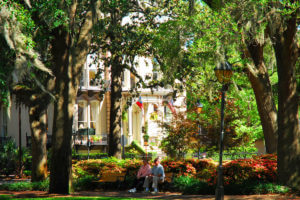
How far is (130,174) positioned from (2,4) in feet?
33.5

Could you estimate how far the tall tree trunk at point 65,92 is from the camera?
16.2 meters

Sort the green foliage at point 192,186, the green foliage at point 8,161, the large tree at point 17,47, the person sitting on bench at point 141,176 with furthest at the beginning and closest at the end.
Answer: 1. the green foliage at point 8,161
2. the person sitting on bench at point 141,176
3. the green foliage at point 192,186
4. the large tree at point 17,47

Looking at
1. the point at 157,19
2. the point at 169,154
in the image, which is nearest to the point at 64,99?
the point at 157,19

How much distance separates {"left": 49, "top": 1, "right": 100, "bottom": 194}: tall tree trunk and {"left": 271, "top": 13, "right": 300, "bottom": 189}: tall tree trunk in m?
6.45

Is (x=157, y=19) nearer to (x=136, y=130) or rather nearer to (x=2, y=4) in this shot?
(x=2, y=4)

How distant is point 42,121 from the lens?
20703 mm

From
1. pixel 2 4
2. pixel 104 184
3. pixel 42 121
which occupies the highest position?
pixel 2 4

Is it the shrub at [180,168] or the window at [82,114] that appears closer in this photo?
the shrub at [180,168]

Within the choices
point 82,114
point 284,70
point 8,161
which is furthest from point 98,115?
point 284,70

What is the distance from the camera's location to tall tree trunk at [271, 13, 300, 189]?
50.5 ft

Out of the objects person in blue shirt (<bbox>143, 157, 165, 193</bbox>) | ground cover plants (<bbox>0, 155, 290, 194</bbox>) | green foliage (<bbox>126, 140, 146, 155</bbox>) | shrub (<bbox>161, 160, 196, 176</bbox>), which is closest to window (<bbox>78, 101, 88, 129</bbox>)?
green foliage (<bbox>126, 140, 146, 155</bbox>)

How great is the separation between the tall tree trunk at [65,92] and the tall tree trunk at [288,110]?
6448 millimetres

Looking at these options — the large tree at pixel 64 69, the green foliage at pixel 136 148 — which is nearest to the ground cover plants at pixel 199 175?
the large tree at pixel 64 69

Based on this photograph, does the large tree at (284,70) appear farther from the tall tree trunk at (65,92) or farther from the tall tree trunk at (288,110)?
the tall tree trunk at (65,92)
